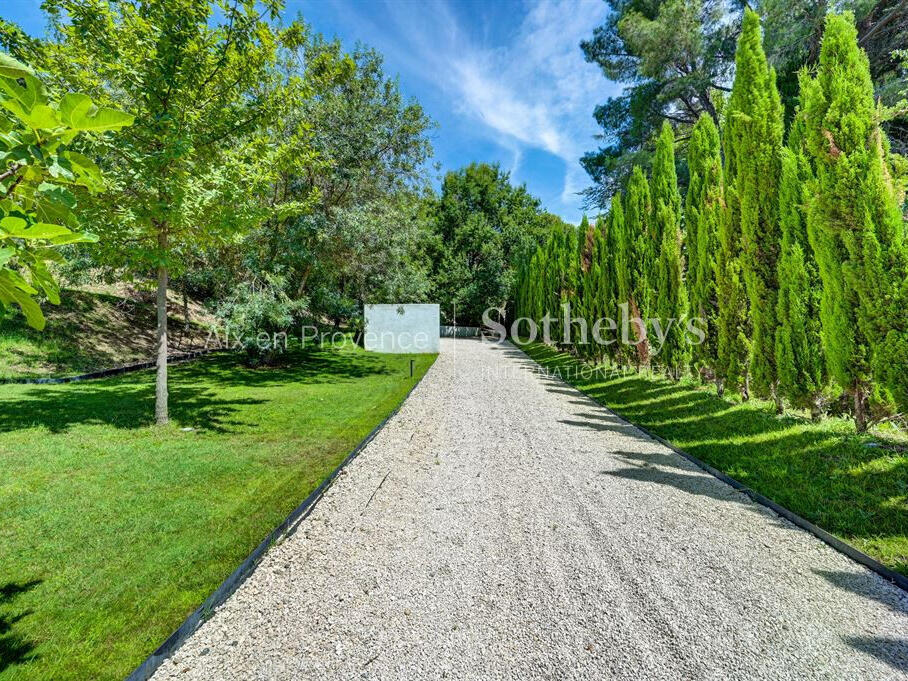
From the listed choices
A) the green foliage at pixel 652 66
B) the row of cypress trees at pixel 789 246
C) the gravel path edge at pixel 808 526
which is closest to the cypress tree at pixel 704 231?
the row of cypress trees at pixel 789 246

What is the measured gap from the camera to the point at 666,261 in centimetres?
915

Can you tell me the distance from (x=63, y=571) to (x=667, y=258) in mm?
10401

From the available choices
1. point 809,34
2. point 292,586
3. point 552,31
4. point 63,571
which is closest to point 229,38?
point 63,571

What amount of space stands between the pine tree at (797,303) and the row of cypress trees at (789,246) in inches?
0.6

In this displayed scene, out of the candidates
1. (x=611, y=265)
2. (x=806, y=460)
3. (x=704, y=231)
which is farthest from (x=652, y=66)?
(x=806, y=460)

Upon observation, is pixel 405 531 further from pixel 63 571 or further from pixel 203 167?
pixel 203 167

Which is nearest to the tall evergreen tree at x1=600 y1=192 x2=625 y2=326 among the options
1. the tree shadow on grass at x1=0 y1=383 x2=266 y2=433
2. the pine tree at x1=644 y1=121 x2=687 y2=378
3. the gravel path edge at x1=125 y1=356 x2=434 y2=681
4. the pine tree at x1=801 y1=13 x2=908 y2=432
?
the pine tree at x1=644 y1=121 x2=687 y2=378

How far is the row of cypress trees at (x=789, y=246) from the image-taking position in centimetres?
411

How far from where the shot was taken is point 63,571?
244cm

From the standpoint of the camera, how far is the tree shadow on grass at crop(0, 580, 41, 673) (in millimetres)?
1828

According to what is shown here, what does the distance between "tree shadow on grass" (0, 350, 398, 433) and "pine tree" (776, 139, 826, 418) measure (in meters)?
7.83

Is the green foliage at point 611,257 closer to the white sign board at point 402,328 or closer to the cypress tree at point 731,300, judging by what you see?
the cypress tree at point 731,300

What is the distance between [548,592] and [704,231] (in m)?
7.76

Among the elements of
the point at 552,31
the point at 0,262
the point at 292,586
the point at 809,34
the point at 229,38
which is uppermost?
the point at 552,31
